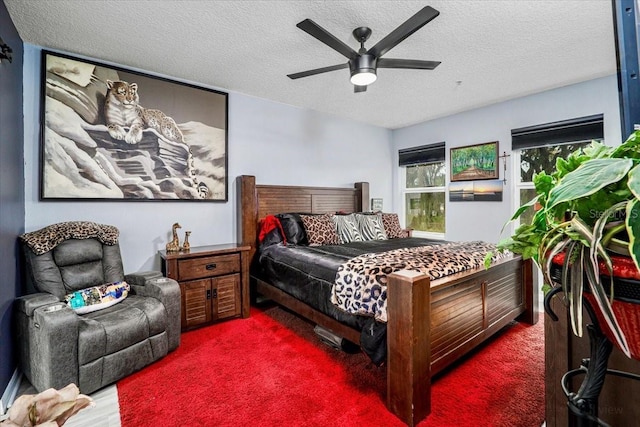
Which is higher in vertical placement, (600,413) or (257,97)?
(257,97)

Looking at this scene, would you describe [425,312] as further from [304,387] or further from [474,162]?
[474,162]

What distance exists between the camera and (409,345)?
5.08 feet

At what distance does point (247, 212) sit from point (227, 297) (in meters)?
0.98

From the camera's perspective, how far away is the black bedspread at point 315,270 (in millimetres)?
2114

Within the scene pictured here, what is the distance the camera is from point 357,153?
186 inches

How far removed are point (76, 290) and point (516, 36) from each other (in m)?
4.02

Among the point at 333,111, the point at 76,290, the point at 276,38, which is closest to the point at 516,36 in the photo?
the point at 276,38

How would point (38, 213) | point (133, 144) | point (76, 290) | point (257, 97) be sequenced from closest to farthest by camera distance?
point (76, 290), point (38, 213), point (133, 144), point (257, 97)

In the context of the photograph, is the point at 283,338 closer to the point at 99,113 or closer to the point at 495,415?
the point at 495,415

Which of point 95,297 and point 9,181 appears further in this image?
point 95,297

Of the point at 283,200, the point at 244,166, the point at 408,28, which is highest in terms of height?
the point at 408,28

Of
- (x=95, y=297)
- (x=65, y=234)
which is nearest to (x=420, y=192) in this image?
(x=95, y=297)

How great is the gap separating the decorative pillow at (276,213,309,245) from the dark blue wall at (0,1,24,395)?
2172 millimetres

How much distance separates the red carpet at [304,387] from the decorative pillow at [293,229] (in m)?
1.06
